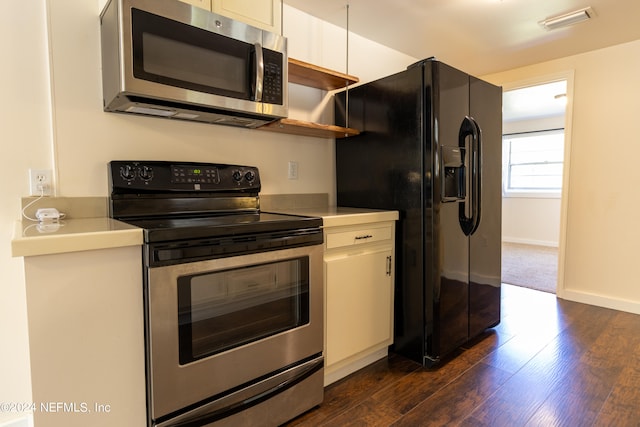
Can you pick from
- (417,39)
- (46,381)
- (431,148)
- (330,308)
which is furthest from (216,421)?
(417,39)

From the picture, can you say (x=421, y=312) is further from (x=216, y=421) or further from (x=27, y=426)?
(x=27, y=426)

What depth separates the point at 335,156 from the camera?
99.2 inches

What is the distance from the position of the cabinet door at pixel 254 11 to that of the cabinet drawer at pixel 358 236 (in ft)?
3.45

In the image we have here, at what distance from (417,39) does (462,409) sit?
2495 millimetres

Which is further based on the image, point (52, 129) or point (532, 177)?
point (532, 177)

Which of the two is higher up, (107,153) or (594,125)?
(594,125)

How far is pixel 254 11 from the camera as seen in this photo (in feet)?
5.44

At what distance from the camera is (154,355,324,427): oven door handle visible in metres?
1.27

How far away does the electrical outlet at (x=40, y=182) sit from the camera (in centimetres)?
143

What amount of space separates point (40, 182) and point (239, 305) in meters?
0.95

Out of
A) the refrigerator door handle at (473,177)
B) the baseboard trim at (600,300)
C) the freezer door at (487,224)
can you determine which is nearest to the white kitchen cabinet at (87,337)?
the refrigerator door handle at (473,177)

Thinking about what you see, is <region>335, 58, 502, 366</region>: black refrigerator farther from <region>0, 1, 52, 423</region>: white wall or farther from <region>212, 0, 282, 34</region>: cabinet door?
<region>0, 1, 52, 423</region>: white wall

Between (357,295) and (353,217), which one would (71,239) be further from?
(357,295)

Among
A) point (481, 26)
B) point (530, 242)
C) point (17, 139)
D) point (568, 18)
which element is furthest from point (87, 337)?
point (530, 242)
